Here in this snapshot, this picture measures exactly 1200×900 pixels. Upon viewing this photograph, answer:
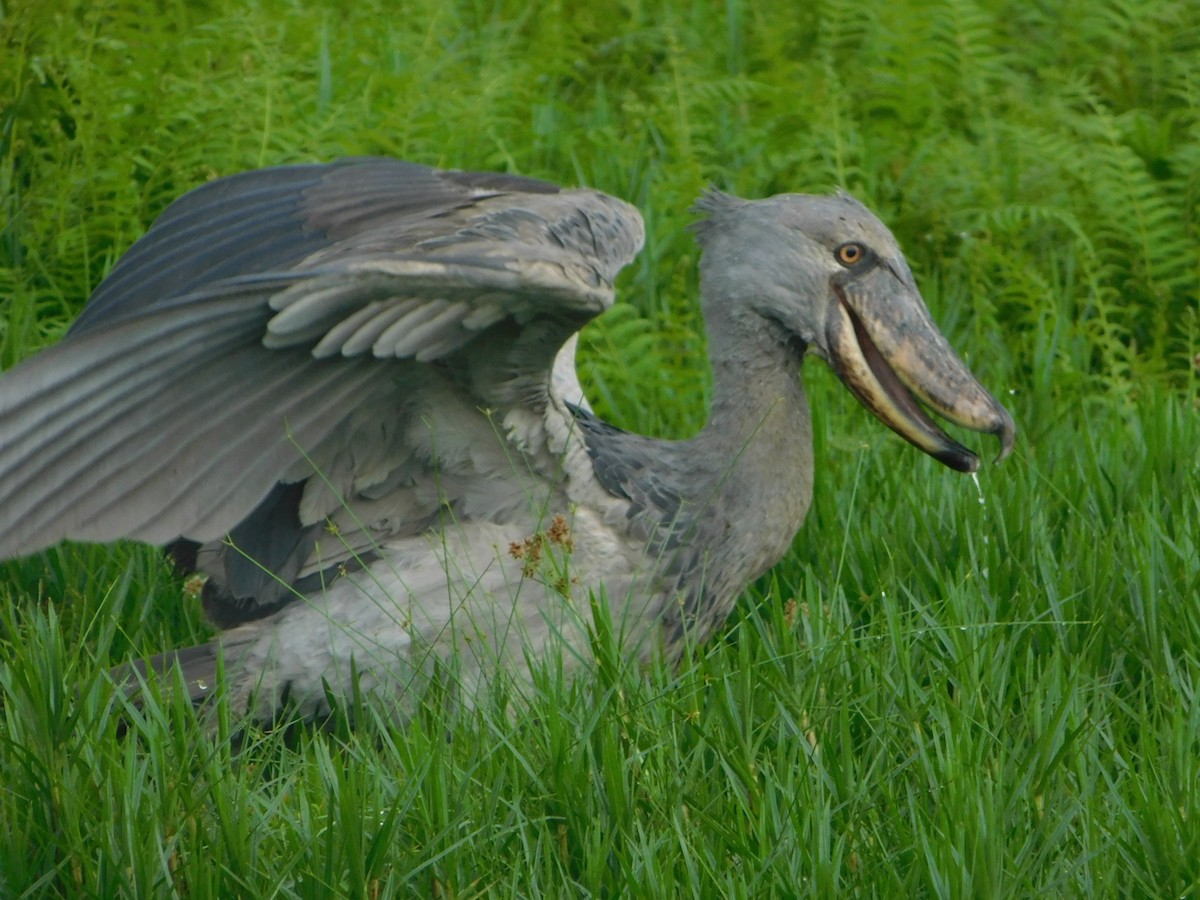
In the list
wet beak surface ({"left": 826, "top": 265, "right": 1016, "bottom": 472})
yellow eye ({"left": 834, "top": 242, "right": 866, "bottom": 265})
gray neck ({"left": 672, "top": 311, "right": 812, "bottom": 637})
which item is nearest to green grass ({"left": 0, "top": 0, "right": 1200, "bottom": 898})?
gray neck ({"left": 672, "top": 311, "right": 812, "bottom": 637})

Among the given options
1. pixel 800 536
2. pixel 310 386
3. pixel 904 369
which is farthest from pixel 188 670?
pixel 904 369

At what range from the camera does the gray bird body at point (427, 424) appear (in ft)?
11.0

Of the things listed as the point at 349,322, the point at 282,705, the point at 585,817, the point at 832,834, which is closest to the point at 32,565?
the point at 282,705

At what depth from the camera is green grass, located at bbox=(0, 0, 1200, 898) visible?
291cm

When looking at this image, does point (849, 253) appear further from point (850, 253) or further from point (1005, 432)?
point (1005, 432)

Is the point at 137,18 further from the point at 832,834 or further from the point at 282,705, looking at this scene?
the point at 832,834

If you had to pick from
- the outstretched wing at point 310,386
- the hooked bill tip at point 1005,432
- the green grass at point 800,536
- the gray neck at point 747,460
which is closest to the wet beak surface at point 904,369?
the hooked bill tip at point 1005,432

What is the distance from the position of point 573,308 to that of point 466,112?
2.65 meters

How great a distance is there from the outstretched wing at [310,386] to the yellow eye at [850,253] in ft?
1.47

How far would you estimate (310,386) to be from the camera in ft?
11.7

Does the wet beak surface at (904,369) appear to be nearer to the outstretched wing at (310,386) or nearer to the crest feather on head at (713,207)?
the crest feather on head at (713,207)

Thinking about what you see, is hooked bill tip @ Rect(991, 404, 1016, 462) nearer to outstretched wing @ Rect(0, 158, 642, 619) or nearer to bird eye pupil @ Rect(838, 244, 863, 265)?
bird eye pupil @ Rect(838, 244, 863, 265)

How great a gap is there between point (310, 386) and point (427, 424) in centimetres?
27

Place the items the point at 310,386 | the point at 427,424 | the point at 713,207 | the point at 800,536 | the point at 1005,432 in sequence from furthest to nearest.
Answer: the point at 800,536 < the point at 713,207 < the point at 1005,432 < the point at 427,424 < the point at 310,386
